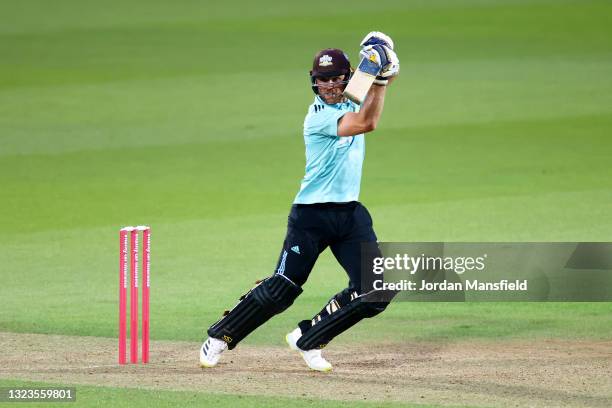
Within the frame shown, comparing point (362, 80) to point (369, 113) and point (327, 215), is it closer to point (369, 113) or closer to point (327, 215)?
point (369, 113)

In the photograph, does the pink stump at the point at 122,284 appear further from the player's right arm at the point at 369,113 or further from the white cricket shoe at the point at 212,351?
the player's right arm at the point at 369,113

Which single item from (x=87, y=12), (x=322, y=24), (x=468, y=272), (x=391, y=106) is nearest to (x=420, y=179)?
(x=391, y=106)

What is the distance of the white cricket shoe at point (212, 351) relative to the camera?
873cm

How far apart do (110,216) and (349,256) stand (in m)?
6.62

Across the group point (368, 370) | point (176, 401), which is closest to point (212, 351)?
point (368, 370)

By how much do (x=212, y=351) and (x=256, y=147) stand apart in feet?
32.1

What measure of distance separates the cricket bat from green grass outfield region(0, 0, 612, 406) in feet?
6.17

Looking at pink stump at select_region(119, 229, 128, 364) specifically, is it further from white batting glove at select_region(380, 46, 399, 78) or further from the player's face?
white batting glove at select_region(380, 46, 399, 78)

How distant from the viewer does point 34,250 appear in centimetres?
1316

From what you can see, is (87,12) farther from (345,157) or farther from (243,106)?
A: (345,157)

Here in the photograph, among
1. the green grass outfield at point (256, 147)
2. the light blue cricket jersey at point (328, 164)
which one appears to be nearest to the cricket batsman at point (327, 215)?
the light blue cricket jersey at point (328, 164)

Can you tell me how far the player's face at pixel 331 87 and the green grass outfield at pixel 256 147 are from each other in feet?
6.82

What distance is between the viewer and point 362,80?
7961 millimetres

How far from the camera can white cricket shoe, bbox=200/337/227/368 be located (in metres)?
8.73
